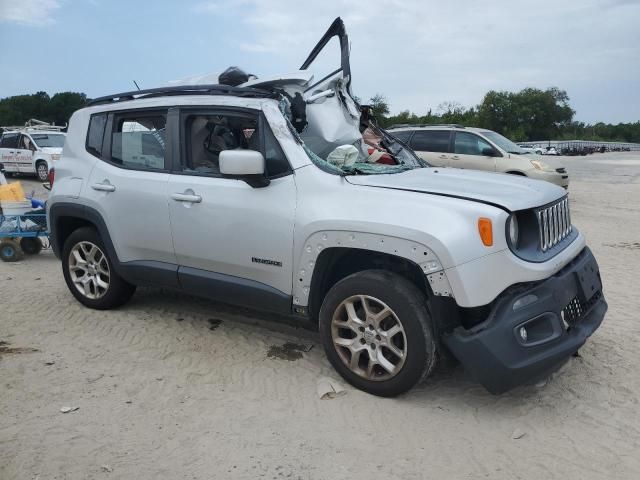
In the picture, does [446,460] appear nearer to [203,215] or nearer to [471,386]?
[471,386]

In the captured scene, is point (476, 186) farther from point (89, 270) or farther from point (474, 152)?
point (474, 152)

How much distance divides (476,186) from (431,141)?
31.5 feet

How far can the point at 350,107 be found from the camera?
194 inches

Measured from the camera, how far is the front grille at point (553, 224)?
11.5 ft

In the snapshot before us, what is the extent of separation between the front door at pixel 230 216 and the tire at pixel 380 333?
458 millimetres

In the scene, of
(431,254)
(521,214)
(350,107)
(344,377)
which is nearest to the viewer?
(431,254)

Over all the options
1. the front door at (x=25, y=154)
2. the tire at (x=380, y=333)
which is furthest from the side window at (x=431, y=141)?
the front door at (x=25, y=154)

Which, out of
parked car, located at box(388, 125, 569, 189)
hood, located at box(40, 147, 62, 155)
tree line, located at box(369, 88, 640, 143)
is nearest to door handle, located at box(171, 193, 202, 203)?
parked car, located at box(388, 125, 569, 189)

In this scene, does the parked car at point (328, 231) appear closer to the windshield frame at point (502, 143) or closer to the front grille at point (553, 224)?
the front grille at point (553, 224)

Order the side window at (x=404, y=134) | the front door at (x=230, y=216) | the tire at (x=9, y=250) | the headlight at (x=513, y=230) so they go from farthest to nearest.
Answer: the side window at (x=404, y=134), the tire at (x=9, y=250), the front door at (x=230, y=216), the headlight at (x=513, y=230)

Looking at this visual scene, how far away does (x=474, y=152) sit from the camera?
12820mm

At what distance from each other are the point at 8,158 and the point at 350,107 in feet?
56.8

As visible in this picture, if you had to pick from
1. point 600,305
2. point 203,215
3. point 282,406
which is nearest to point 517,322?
point 600,305

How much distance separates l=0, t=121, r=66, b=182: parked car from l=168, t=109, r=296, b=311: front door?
14676mm
